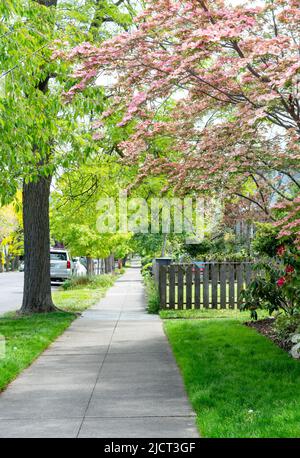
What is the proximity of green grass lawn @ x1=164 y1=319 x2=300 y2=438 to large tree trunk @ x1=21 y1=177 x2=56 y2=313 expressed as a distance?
525cm

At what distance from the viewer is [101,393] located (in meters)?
7.52

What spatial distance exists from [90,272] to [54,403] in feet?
99.0

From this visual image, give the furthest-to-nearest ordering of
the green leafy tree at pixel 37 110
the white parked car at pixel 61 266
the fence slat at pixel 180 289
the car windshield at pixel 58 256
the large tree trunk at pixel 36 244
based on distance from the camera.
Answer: the car windshield at pixel 58 256 < the white parked car at pixel 61 266 < the fence slat at pixel 180 289 < the large tree trunk at pixel 36 244 < the green leafy tree at pixel 37 110

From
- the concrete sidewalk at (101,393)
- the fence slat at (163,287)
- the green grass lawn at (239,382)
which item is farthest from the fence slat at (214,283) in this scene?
the concrete sidewalk at (101,393)

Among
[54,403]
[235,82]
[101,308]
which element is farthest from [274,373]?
[101,308]

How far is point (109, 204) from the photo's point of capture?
891 inches

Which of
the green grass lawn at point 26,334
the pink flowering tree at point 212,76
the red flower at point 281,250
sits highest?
the pink flowering tree at point 212,76

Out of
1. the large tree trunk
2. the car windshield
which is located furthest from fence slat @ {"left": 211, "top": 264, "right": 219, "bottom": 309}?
the car windshield

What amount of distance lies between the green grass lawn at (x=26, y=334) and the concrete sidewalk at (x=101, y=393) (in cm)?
16

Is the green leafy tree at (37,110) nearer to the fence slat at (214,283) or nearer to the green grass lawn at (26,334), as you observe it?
the green grass lawn at (26,334)

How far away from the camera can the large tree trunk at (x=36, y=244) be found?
16.7 metres

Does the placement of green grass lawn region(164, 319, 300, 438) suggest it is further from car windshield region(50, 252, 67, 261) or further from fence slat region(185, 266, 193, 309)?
car windshield region(50, 252, 67, 261)
